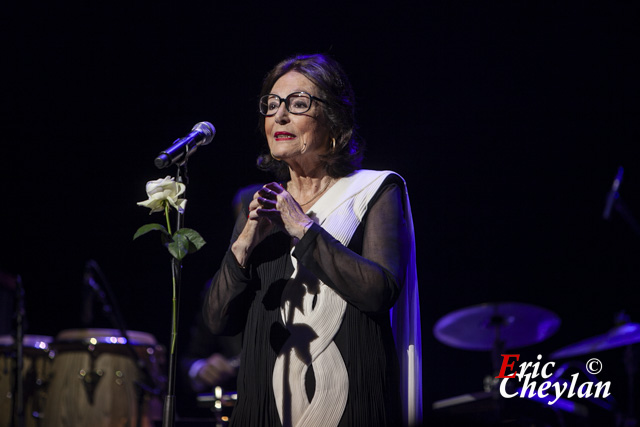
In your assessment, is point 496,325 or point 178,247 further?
point 496,325

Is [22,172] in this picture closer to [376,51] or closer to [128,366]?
[128,366]

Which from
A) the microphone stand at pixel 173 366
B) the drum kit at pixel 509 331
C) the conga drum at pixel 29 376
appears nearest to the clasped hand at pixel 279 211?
the microphone stand at pixel 173 366

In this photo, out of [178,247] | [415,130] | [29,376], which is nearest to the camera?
[178,247]

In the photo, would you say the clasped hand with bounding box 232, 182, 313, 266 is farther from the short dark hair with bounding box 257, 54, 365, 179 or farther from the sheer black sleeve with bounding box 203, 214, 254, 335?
the short dark hair with bounding box 257, 54, 365, 179

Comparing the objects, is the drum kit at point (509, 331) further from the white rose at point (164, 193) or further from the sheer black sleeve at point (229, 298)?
the white rose at point (164, 193)

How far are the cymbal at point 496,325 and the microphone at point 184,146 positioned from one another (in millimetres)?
3060

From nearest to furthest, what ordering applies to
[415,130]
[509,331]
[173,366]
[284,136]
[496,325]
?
[173,366] < [284,136] < [496,325] < [509,331] < [415,130]

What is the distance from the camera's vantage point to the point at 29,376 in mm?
5121

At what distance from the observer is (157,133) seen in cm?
553

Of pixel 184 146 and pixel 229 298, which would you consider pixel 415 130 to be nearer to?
pixel 229 298

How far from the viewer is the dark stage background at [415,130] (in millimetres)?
5078

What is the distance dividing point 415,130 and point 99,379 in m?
3.17

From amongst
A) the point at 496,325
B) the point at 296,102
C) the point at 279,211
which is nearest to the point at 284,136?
the point at 296,102

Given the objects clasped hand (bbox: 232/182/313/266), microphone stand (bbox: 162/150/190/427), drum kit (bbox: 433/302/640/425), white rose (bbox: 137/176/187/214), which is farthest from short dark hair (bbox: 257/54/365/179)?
drum kit (bbox: 433/302/640/425)
